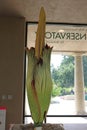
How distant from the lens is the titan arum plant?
0.95 m

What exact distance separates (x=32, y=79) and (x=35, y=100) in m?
0.10

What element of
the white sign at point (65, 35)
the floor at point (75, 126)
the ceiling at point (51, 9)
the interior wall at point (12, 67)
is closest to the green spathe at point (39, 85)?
the ceiling at point (51, 9)

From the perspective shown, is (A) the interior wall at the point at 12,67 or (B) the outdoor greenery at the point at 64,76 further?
(B) the outdoor greenery at the point at 64,76

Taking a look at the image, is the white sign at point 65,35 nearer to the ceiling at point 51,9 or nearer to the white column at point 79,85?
the ceiling at point 51,9

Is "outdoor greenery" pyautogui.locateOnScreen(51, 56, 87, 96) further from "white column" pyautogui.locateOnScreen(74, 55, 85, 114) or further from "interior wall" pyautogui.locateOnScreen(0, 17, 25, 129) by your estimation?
"interior wall" pyautogui.locateOnScreen(0, 17, 25, 129)

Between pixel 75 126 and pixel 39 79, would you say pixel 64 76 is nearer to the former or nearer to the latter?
pixel 75 126

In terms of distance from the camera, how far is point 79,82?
543 cm

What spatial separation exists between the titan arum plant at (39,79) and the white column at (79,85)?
4.41 m

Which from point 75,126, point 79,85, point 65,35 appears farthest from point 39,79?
point 75,126

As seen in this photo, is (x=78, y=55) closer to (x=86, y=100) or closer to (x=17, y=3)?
(x=86, y=100)

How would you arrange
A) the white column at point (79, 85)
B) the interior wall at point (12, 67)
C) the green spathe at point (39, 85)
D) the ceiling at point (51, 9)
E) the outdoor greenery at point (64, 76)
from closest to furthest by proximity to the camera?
the green spathe at point (39, 85)
the ceiling at point (51, 9)
the interior wall at point (12, 67)
the outdoor greenery at point (64, 76)
the white column at point (79, 85)

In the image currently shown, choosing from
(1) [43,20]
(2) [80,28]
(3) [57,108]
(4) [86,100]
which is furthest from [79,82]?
(1) [43,20]

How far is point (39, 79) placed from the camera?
3.16 ft

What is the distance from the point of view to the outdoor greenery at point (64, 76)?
4.98 metres
